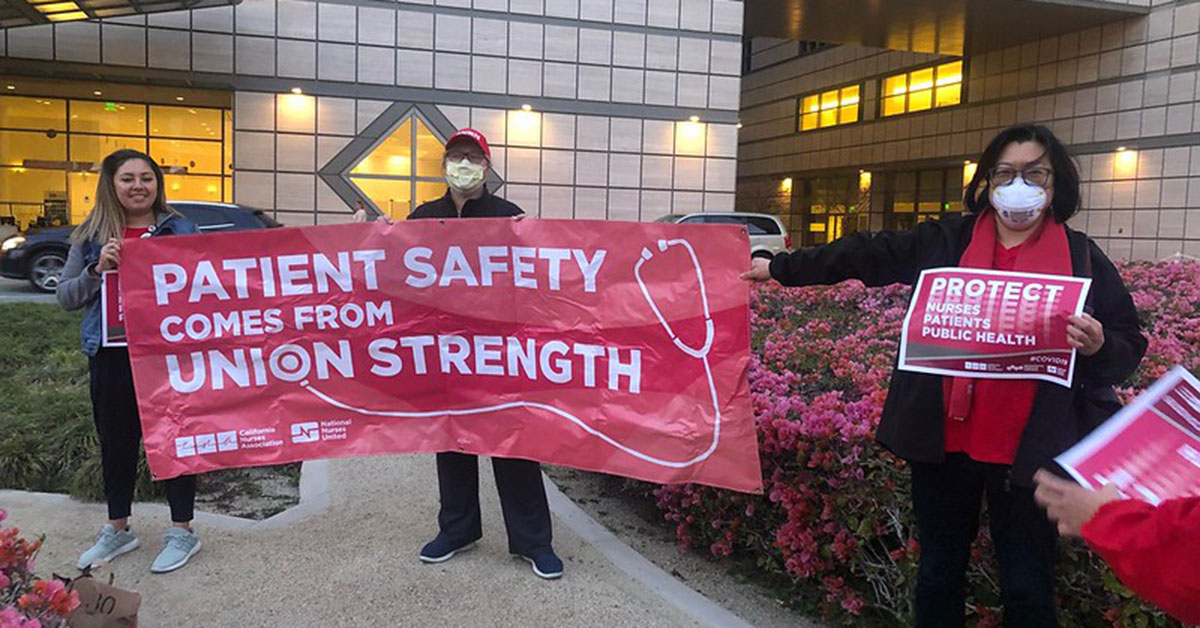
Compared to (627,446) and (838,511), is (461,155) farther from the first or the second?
(838,511)

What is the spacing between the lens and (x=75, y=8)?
16172mm

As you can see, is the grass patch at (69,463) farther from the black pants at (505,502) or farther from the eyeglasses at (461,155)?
the eyeglasses at (461,155)

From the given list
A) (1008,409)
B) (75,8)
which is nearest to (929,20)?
(75,8)

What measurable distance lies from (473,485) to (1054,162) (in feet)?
9.19

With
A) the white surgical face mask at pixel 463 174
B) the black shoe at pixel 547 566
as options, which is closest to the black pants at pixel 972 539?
the black shoe at pixel 547 566

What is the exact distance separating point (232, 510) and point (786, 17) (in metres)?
23.7

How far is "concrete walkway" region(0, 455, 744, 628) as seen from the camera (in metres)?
3.36

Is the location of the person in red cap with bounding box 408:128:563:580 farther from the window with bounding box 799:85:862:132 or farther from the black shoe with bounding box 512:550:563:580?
the window with bounding box 799:85:862:132

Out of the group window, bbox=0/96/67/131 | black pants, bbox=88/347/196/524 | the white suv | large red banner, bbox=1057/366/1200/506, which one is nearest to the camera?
large red banner, bbox=1057/366/1200/506

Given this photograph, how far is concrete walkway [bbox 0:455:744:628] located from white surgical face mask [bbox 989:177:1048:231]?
1918 millimetres

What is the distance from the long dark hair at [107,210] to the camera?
12.0 ft

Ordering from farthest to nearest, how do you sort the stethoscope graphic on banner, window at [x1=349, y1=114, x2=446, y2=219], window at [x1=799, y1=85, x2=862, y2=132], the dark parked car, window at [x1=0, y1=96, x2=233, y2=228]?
window at [x1=799, y1=85, x2=862, y2=132], window at [x1=0, y1=96, x2=233, y2=228], window at [x1=349, y1=114, x2=446, y2=219], the dark parked car, the stethoscope graphic on banner

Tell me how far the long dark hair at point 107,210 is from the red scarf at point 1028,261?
3448 mm

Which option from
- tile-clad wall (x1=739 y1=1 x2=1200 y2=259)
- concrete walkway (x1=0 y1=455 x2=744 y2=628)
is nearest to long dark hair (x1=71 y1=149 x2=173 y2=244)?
concrete walkway (x1=0 y1=455 x2=744 y2=628)
